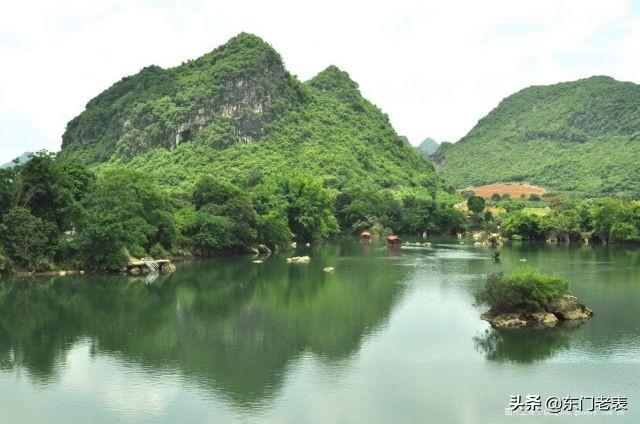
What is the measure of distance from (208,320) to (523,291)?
16.2m

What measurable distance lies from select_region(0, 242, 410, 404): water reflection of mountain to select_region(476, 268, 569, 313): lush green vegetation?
5.93 m

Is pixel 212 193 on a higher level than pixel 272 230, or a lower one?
higher

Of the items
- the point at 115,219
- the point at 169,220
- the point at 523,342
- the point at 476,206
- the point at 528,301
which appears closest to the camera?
the point at 523,342

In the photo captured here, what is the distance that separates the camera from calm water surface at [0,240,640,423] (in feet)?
71.9

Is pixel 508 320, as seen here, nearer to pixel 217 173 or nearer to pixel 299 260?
pixel 299 260

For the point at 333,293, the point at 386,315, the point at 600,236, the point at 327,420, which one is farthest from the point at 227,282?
the point at 600,236

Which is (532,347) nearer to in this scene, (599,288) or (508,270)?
(599,288)

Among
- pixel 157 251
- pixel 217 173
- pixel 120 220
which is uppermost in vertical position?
pixel 217 173

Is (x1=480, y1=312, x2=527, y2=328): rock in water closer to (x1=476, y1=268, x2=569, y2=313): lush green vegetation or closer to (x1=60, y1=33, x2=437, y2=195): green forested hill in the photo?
(x1=476, y1=268, x2=569, y2=313): lush green vegetation

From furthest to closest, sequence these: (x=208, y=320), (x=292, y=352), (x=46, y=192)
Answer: (x=46, y=192), (x=208, y=320), (x=292, y=352)

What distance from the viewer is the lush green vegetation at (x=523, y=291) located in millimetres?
32312

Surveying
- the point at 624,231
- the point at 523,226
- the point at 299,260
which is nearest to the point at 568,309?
the point at 299,260

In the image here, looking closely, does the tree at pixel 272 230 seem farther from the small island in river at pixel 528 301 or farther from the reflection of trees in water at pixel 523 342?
the reflection of trees in water at pixel 523 342

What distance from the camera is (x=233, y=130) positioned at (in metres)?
141
